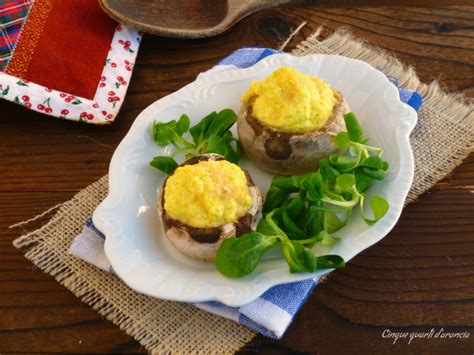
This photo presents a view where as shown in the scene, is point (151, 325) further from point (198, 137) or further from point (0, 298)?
point (198, 137)

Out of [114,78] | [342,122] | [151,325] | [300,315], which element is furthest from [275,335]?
[114,78]

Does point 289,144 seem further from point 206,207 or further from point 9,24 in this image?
point 9,24

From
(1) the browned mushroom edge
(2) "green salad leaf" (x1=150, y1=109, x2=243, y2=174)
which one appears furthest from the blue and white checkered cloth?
(2) "green salad leaf" (x1=150, y1=109, x2=243, y2=174)

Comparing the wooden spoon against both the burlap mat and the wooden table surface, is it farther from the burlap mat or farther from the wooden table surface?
the burlap mat

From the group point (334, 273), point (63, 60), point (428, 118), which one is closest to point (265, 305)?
point (334, 273)

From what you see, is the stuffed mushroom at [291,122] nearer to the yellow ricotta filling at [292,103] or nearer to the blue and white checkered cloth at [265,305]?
the yellow ricotta filling at [292,103]

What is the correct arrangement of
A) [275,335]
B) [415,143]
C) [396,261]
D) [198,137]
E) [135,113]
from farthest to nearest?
[135,113] < [415,143] < [198,137] < [396,261] < [275,335]
